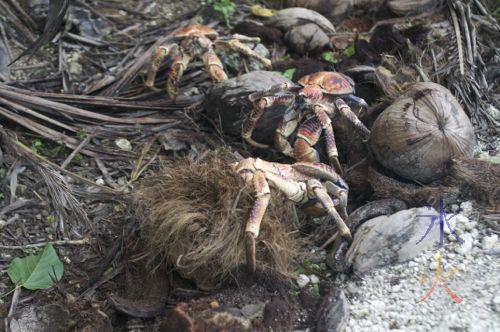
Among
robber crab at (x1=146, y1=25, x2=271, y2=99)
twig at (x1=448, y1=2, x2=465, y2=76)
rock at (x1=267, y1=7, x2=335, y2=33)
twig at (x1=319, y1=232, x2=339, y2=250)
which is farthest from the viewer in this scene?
rock at (x1=267, y1=7, x2=335, y2=33)

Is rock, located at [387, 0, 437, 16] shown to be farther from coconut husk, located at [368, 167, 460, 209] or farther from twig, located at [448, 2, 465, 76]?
coconut husk, located at [368, 167, 460, 209]

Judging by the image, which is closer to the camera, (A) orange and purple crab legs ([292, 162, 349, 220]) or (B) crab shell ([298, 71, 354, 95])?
(A) orange and purple crab legs ([292, 162, 349, 220])

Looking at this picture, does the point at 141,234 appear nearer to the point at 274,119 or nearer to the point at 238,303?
the point at 238,303

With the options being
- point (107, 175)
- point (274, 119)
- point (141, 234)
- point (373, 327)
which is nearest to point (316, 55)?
point (274, 119)

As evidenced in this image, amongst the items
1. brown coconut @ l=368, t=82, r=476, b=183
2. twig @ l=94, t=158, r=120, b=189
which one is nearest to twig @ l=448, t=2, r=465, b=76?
brown coconut @ l=368, t=82, r=476, b=183

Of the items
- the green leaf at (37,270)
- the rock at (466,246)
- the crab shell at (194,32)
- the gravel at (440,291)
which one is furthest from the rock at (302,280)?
the crab shell at (194,32)

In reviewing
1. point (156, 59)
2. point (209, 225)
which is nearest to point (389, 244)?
point (209, 225)

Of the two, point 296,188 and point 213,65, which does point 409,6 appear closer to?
point 213,65
